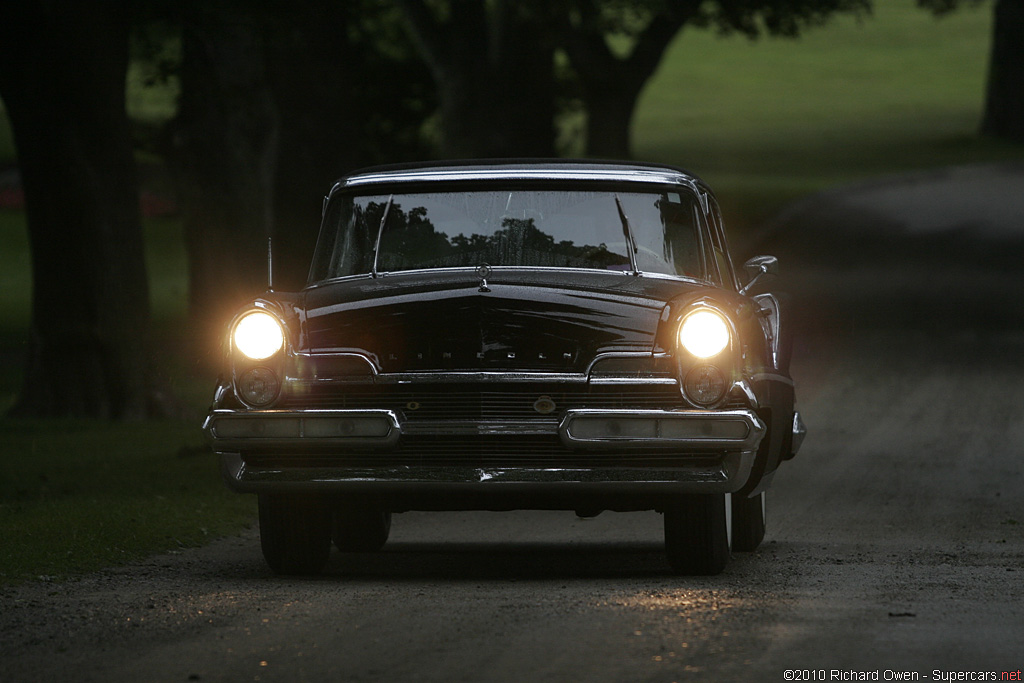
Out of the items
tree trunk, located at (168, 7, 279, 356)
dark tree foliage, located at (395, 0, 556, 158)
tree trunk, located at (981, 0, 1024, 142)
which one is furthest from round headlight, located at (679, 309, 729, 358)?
tree trunk, located at (981, 0, 1024, 142)

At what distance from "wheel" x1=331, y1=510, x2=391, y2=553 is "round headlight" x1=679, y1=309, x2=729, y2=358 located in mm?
2642

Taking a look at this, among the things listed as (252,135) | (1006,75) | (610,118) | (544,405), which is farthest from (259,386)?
(1006,75)

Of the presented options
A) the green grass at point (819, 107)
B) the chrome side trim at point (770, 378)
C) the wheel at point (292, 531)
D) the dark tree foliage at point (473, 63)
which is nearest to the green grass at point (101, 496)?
the wheel at point (292, 531)

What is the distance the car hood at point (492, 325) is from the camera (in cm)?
786

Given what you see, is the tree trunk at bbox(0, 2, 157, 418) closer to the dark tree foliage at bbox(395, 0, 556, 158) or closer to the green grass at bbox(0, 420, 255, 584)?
the green grass at bbox(0, 420, 255, 584)

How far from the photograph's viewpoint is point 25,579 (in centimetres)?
846

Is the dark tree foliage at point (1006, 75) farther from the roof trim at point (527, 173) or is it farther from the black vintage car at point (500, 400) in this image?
the black vintage car at point (500, 400)

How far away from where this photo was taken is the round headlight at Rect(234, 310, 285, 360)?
8016mm

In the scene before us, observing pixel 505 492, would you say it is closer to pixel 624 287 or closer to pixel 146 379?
pixel 624 287

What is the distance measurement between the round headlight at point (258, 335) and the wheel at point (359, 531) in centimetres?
189

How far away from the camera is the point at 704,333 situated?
7844mm

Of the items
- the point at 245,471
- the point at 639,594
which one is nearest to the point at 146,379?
the point at 245,471

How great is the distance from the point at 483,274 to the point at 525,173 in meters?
0.91

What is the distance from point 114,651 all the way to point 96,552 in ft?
9.97
